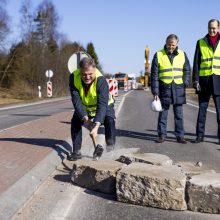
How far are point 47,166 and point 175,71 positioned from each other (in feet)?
11.2

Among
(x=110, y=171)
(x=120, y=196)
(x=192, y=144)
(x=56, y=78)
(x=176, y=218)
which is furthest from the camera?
(x=56, y=78)

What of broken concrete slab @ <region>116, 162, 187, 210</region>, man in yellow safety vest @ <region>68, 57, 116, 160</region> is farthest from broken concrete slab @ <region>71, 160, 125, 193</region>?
man in yellow safety vest @ <region>68, 57, 116, 160</region>

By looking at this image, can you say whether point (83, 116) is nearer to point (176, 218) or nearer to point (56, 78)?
point (176, 218)

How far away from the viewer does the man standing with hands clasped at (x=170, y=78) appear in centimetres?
864

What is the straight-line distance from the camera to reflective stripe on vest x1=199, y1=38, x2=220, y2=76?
27.7 feet

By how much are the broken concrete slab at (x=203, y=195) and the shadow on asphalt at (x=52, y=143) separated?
2.90 meters

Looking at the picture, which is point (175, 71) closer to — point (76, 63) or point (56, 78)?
point (76, 63)

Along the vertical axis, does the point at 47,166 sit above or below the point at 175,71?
below

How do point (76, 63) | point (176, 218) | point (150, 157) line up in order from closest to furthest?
1. point (176, 218)
2. point (150, 157)
3. point (76, 63)

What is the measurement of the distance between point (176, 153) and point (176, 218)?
3.20m

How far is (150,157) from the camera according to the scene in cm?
625


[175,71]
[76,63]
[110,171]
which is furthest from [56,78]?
[110,171]

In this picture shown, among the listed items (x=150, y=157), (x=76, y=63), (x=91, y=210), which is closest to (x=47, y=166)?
(x=150, y=157)

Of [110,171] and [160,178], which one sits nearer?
[160,178]
